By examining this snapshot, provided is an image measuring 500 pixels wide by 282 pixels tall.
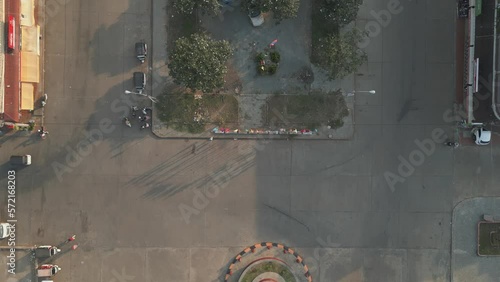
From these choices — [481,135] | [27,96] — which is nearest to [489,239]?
[481,135]

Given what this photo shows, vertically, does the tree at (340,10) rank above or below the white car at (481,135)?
above

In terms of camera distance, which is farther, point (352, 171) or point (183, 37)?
point (352, 171)

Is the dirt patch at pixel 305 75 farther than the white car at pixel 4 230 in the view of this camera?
Yes

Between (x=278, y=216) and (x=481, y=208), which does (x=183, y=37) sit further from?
(x=481, y=208)

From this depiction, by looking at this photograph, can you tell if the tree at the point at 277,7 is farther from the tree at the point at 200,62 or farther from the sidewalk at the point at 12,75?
the sidewalk at the point at 12,75

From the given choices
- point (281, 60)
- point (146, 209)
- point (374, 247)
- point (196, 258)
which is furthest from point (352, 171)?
point (146, 209)

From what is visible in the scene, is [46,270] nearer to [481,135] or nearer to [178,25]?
[178,25]

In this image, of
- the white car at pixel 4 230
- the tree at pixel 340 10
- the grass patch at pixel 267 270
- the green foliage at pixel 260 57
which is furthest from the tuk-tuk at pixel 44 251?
the tree at pixel 340 10
